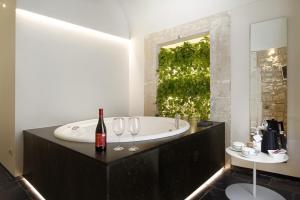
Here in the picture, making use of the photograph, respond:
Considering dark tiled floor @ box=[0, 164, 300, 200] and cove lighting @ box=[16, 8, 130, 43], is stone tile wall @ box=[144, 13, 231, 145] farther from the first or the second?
cove lighting @ box=[16, 8, 130, 43]

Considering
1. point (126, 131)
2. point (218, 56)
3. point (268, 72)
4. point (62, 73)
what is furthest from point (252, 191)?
point (62, 73)

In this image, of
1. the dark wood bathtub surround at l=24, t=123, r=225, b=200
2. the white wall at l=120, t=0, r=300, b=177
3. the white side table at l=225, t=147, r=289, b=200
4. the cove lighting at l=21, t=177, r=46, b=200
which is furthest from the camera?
the white wall at l=120, t=0, r=300, b=177

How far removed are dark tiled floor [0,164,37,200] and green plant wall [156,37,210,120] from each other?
223cm

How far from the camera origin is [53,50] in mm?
2684

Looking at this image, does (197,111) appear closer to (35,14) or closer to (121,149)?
(121,149)

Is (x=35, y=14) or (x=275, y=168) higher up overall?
(x=35, y=14)

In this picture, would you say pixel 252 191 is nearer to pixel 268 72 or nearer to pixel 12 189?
pixel 268 72

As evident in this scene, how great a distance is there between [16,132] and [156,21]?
2735 mm

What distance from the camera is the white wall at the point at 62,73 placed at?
2.38 m

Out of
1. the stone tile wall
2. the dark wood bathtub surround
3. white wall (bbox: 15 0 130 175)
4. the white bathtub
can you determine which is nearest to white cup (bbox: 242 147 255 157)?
the dark wood bathtub surround

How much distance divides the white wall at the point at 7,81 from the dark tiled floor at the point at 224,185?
293 mm

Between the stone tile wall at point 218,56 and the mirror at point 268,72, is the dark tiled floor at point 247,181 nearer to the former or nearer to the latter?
the stone tile wall at point 218,56

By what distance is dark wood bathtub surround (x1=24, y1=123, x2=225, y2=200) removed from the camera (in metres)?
1.19

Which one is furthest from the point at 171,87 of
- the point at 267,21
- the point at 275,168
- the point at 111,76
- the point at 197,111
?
the point at 275,168
